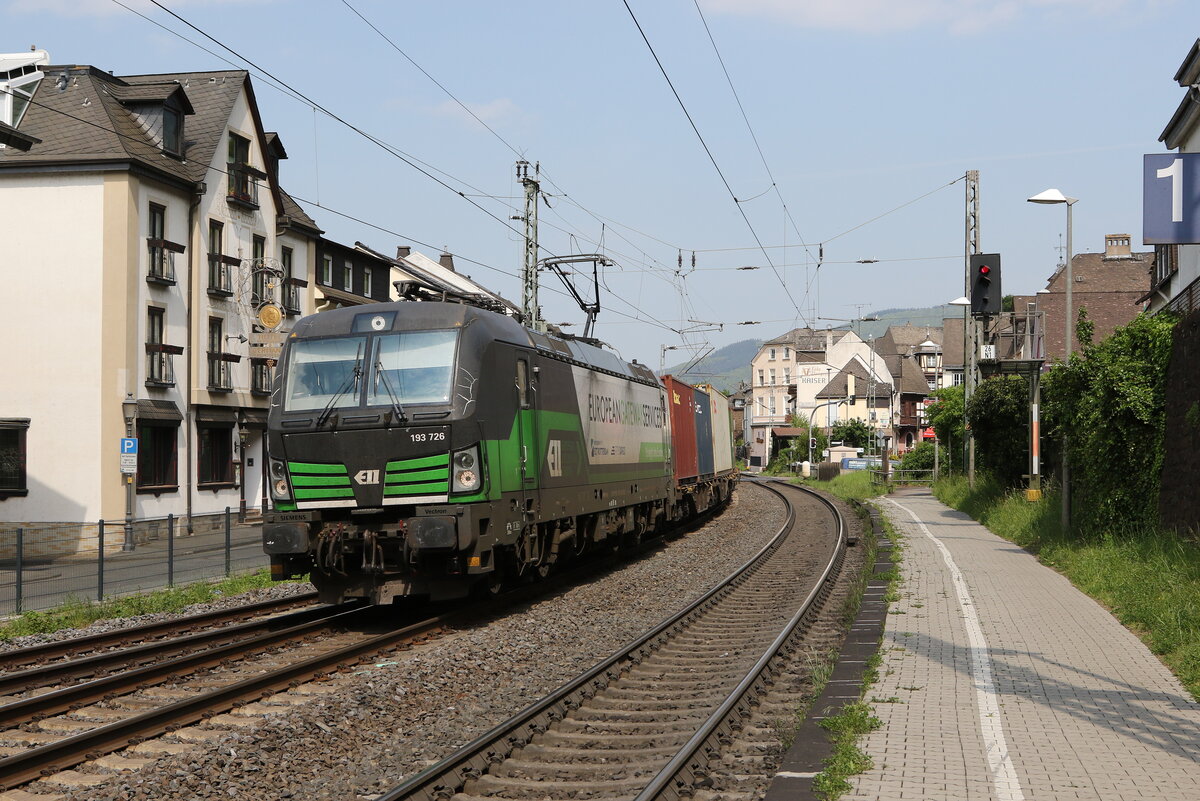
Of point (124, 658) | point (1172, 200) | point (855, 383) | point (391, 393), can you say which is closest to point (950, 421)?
point (1172, 200)

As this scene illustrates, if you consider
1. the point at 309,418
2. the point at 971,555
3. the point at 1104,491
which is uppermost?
the point at 309,418

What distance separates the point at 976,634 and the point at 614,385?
8864 mm

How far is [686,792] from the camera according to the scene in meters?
6.39

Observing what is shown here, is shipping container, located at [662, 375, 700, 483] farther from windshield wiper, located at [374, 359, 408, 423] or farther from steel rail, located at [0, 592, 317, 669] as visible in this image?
windshield wiper, located at [374, 359, 408, 423]

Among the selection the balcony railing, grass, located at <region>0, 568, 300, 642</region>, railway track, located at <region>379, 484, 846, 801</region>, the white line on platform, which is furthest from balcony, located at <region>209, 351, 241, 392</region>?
the white line on platform

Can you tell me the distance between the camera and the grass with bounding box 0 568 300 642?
13.4m

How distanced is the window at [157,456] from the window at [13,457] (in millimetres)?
2454

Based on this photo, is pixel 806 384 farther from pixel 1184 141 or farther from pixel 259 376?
pixel 259 376

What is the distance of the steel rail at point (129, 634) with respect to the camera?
1077cm

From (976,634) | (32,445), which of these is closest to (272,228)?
(32,445)

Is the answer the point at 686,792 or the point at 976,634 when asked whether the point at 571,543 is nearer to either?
the point at 976,634

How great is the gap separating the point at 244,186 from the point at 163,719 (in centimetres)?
2577

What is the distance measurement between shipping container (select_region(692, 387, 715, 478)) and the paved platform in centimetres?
1517

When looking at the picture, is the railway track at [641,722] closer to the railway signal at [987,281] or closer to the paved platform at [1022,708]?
the paved platform at [1022,708]
